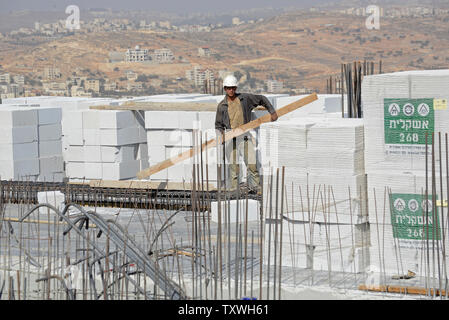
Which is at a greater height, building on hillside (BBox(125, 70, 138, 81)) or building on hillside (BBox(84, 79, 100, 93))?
building on hillside (BBox(125, 70, 138, 81))

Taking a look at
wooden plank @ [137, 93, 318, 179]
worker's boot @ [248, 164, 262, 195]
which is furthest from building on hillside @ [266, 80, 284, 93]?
worker's boot @ [248, 164, 262, 195]

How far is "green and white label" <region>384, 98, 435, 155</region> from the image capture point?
730cm

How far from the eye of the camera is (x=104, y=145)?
474 inches

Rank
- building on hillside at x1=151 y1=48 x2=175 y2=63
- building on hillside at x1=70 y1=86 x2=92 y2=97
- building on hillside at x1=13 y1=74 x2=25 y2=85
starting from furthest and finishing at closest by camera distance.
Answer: building on hillside at x1=151 y1=48 x2=175 y2=63, building on hillside at x1=13 y1=74 x2=25 y2=85, building on hillside at x1=70 y1=86 x2=92 y2=97

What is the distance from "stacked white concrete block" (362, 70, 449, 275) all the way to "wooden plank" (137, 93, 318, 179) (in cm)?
170

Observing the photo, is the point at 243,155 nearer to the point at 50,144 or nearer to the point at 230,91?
the point at 230,91

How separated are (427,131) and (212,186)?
4.24 meters

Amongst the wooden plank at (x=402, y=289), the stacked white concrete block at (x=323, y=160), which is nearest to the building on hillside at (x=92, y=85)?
the stacked white concrete block at (x=323, y=160)

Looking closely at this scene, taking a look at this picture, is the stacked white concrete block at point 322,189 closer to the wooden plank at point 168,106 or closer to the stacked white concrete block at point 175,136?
the stacked white concrete block at point 175,136

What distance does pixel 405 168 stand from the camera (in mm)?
7445

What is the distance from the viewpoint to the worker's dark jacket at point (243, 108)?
9922 mm

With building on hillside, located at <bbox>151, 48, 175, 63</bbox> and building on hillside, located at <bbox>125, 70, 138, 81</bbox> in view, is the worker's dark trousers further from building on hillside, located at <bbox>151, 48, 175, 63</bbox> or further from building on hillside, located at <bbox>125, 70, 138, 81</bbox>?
building on hillside, located at <bbox>151, 48, 175, 63</bbox>
